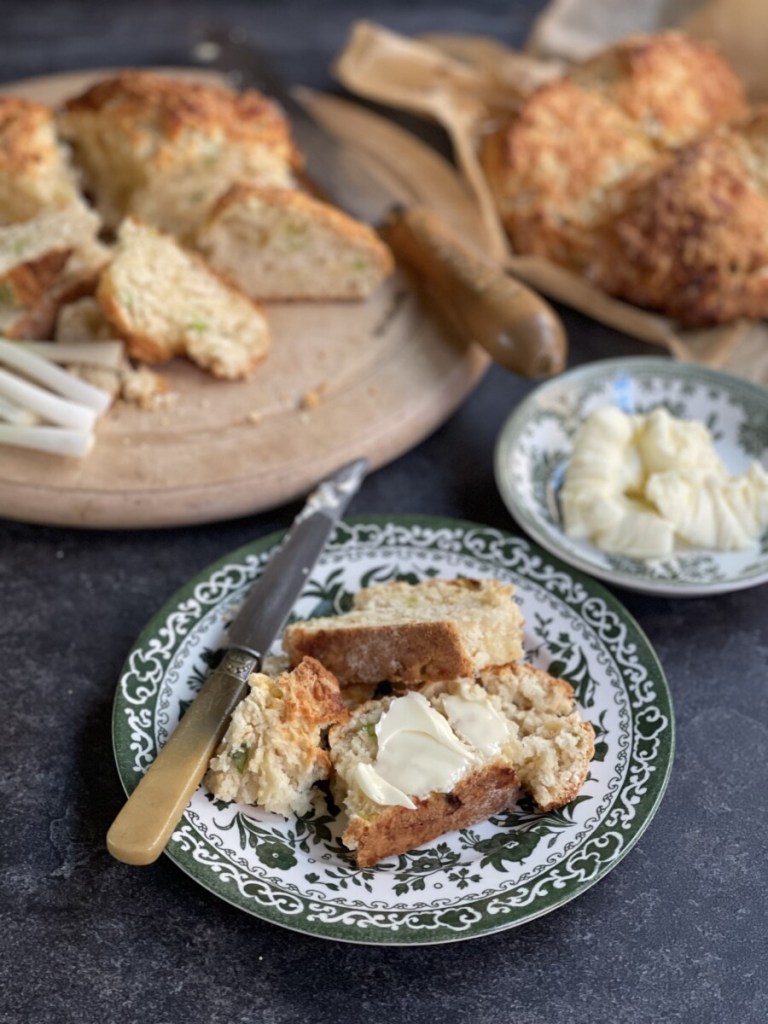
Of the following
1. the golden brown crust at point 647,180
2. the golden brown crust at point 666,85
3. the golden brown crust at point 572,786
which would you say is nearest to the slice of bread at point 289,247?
the golden brown crust at point 647,180

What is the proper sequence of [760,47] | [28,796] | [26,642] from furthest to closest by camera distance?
[760,47]
[26,642]
[28,796]

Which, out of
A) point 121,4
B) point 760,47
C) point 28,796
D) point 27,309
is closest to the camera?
point 28,796

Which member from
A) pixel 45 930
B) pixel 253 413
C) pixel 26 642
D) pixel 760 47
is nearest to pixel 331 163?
pixel 253 413

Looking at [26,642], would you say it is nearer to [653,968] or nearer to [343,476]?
[343,476]

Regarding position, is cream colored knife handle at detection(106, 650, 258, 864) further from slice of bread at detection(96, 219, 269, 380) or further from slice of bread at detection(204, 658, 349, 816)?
slice of bread at detection(96, 219, 269, 380)

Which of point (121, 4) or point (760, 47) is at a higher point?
point (760, 47)

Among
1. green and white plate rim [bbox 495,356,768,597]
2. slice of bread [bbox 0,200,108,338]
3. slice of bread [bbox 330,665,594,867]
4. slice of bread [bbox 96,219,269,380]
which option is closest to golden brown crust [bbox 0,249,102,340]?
slice of bread [bbox 0,200,108,338]
